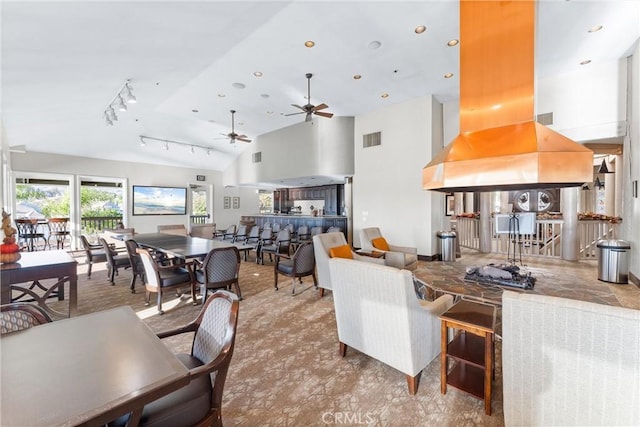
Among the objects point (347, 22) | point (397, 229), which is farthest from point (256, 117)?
point (397, 229)

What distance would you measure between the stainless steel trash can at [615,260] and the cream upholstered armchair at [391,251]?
3.05m

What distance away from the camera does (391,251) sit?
4633 millimetres

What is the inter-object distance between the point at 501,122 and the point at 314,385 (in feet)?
8.93

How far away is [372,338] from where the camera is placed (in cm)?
205

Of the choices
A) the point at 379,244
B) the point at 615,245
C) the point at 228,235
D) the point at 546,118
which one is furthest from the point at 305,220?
the point at 615,245

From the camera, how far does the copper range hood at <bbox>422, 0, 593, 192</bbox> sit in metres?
1.91

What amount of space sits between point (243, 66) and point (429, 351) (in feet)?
17.0

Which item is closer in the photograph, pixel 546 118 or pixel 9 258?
pixel 9 258

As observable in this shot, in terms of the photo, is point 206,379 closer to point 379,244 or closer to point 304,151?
point 379,244

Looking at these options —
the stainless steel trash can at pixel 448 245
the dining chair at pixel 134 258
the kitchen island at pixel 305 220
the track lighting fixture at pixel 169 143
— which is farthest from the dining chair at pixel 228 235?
the stainless steel trash can at pixel 448 245

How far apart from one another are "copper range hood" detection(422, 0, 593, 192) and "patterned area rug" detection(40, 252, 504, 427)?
1.63 meters

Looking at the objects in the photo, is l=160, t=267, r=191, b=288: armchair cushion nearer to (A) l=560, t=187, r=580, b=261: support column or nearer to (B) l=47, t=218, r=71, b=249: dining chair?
(B) l=47, t=218, r=71, b=249: dining chair

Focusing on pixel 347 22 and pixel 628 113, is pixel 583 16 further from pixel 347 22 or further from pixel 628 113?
pixel 347 22

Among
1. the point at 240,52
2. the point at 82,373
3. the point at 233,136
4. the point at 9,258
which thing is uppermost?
the point at 240,52
